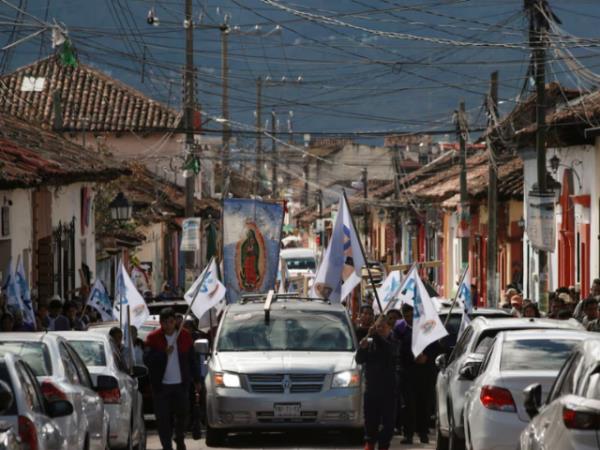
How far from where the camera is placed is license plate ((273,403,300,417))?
2127cm

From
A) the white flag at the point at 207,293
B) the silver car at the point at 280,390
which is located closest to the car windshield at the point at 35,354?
the silver car at the point at 280,390

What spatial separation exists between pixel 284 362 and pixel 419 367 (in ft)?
7.20

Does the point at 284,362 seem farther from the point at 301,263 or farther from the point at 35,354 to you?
the point at 301,263

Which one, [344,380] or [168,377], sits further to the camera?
[344,380]

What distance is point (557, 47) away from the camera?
3008 centimetres

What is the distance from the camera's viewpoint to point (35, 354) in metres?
15.4

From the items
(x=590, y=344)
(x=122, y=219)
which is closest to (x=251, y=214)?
(x=122, y=219)

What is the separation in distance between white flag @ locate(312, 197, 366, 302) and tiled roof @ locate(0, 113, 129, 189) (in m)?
4.66

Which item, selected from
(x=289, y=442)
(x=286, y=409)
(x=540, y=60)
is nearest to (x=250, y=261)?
(x=540, y=60)

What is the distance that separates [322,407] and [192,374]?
167 cm

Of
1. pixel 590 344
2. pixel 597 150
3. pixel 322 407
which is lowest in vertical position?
pixel 322 407

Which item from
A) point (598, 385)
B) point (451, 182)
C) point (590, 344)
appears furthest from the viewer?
point (451, 182)

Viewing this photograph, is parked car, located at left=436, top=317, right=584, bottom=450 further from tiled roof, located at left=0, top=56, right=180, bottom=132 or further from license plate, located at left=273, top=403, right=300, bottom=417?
tiled roof, located at left=0, top=56, right=180, bottom=132

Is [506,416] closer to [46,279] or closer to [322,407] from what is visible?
[322,407]
